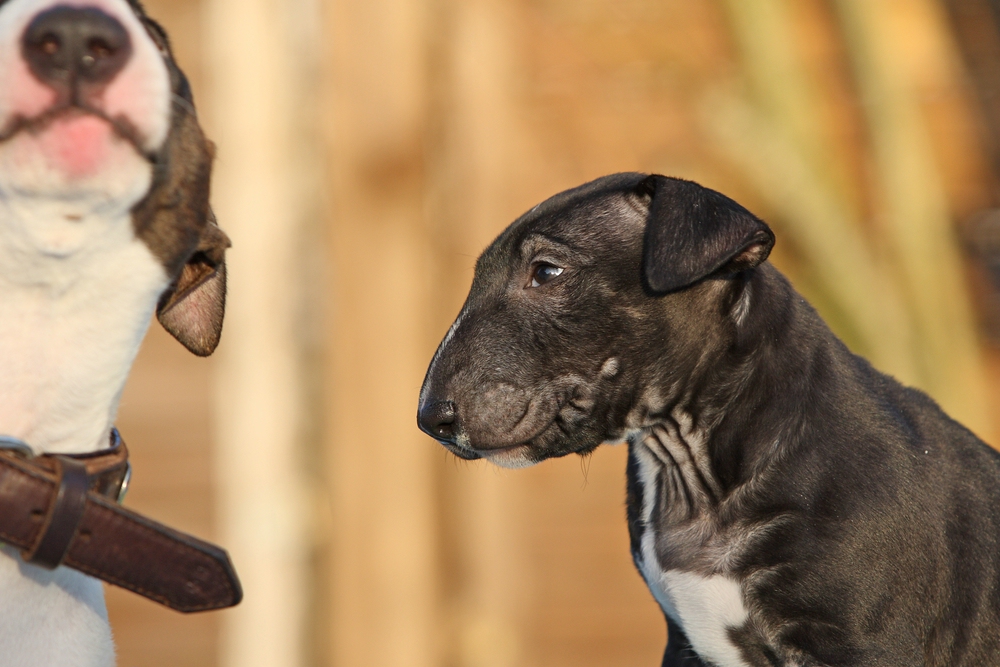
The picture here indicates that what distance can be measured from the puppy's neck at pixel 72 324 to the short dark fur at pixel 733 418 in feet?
2.08

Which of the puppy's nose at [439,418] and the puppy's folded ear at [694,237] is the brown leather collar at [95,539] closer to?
the puppy's nose at [439,418]

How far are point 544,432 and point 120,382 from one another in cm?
88

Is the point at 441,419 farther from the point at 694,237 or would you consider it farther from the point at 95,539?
the point at 95,539

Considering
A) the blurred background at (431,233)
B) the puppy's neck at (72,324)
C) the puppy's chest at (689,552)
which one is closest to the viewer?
the puppy's neck at (72,324)

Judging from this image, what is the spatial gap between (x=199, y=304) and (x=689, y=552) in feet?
3.98

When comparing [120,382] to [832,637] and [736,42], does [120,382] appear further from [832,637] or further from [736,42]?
[736,42]

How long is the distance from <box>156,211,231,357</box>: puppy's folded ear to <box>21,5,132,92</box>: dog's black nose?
0.60 meters

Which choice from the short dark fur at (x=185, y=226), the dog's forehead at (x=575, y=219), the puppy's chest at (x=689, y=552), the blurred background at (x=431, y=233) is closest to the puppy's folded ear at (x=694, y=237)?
the dog's forehead at (x=575, y=219)

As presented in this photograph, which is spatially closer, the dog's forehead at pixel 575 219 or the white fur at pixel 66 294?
the white fur at pixel 66 294

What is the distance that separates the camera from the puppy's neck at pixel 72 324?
2207 millimetres

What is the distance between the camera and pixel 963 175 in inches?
232

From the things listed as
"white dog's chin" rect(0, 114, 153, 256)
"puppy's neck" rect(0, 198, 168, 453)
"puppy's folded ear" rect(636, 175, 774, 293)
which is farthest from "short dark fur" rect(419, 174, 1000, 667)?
"white dog's chin" rect(0, 114, 153, 256)

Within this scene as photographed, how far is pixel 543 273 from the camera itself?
2.59 metres

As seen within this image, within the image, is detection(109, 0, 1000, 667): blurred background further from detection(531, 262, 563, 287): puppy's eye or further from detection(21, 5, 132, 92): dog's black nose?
detection(21, 5, 132, 92): dog's black nose
